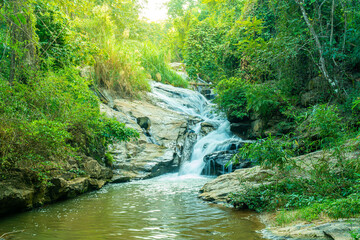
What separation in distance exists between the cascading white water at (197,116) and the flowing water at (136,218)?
3450mm

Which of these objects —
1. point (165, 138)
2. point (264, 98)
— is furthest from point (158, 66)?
point (264, 98)

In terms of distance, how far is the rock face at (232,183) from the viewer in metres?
6.14

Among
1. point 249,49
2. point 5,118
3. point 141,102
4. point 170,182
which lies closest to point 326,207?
point 5,118

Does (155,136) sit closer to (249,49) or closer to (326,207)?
(249,49)

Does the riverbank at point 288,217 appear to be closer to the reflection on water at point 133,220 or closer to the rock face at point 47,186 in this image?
the reflection on water at point 133,220

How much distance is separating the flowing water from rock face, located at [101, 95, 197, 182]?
1952 millimetres

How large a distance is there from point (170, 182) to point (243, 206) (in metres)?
4.13

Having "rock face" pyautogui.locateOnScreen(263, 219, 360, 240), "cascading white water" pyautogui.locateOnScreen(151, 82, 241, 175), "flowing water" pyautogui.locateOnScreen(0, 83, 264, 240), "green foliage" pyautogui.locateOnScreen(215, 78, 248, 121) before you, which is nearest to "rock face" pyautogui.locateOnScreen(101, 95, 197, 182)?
"cascading white water" pyautogui.locateOnScreen(151, 82, 241, 175)

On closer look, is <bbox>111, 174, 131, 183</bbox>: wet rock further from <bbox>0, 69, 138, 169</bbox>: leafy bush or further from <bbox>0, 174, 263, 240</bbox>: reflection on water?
<bbox>0, 174, 263, 240</bbox>: reflection on water

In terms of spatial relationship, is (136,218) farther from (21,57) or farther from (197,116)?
(197,116)

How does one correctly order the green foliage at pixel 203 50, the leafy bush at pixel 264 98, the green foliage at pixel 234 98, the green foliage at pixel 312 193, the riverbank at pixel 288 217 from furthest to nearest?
the green foliage at pixel 203 50 → the green foliage at pixel 234 98 → the leafy bush at pixel 264 98 → the green foliage at pixel 312 193 → the riverbank at pixel 288 217

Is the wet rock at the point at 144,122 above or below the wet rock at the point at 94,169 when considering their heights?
above

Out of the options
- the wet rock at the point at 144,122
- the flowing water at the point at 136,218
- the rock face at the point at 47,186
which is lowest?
the flowing water at the point at 136,218

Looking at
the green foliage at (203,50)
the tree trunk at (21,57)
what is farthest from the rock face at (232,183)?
the green foliage at (203,50)
